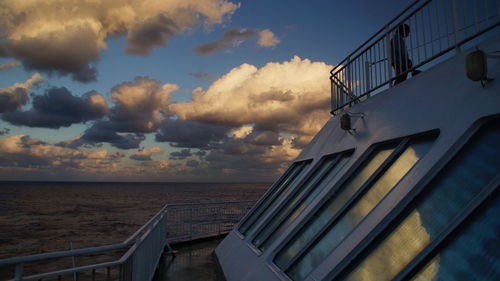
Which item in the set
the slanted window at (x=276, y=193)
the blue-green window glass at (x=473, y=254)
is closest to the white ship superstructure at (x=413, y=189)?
the blue-green window glass at (x=473, y=254)

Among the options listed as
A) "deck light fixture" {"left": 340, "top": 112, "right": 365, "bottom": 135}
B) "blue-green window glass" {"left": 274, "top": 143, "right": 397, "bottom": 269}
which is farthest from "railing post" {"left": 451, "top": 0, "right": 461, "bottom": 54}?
"deck light fixture" {"left": 340, "top": 112, "right": 365, "bottom": 135}

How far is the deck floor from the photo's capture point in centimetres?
737

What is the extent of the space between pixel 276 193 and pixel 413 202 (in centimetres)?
504

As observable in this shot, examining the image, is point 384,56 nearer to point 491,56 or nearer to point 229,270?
point 491,56

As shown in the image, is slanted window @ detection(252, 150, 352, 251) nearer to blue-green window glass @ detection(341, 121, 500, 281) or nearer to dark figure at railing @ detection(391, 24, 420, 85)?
dark figure at railing @ detection(391, 24, 420, 85)

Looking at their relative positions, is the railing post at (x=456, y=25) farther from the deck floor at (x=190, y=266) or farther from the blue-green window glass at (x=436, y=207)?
the deck floor at (x=190, y=266)

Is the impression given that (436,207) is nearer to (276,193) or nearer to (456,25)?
(456,25)

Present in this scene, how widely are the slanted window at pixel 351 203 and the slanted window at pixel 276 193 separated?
8.66 ft

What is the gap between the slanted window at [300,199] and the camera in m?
5.26

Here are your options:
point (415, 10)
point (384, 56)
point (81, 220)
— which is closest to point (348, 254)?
point (415, 10)

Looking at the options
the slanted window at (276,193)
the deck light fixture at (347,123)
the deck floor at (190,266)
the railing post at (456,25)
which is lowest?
the deck floor at (190,266)

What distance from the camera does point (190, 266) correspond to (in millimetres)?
8320

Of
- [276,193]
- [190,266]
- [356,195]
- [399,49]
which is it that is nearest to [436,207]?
[356,195]

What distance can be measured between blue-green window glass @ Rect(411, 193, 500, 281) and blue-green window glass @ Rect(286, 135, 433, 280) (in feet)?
3.75
